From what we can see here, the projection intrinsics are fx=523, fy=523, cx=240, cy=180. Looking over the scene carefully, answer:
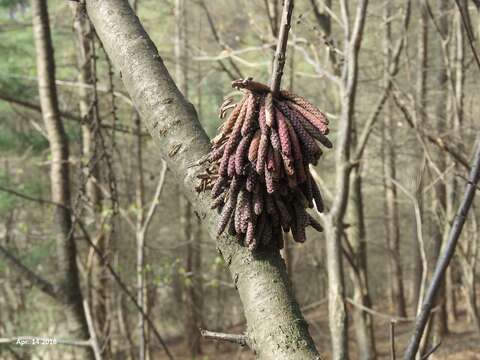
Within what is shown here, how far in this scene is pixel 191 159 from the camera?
44.1 inches

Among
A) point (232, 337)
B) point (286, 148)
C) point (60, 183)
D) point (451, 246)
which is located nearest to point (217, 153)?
point (286, 148)

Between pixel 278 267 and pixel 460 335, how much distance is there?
1263 cm

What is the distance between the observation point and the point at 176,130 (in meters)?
1.16

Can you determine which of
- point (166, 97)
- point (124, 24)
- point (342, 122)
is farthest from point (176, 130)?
point (342, 122)

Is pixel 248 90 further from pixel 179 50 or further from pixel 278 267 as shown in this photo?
pixel 179 50

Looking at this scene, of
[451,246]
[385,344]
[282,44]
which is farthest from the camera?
[385,344]

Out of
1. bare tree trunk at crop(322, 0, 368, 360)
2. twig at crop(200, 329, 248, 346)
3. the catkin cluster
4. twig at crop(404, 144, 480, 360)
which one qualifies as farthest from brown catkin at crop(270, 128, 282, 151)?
bare tree trunk at crop(322, 0, 368, 360)

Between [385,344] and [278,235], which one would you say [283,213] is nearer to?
[278,235]

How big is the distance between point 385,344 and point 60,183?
12682 mm

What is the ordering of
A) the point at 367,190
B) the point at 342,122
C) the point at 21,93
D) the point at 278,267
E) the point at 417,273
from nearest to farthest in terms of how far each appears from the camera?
the point at 278,267, the point at 342,122, the point at 21,93, the point at 417,273, the point at 367,190

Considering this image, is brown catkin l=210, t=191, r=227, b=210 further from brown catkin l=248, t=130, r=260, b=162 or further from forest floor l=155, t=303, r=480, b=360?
forest floor l=155, t=303, r=480, b=360

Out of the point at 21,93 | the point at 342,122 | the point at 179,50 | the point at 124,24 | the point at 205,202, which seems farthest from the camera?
the point at 179,50

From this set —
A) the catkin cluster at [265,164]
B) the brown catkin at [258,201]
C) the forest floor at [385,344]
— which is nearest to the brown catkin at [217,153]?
the catkin cluster at [265,164]

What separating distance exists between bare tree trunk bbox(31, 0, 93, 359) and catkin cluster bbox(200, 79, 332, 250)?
205 cm
